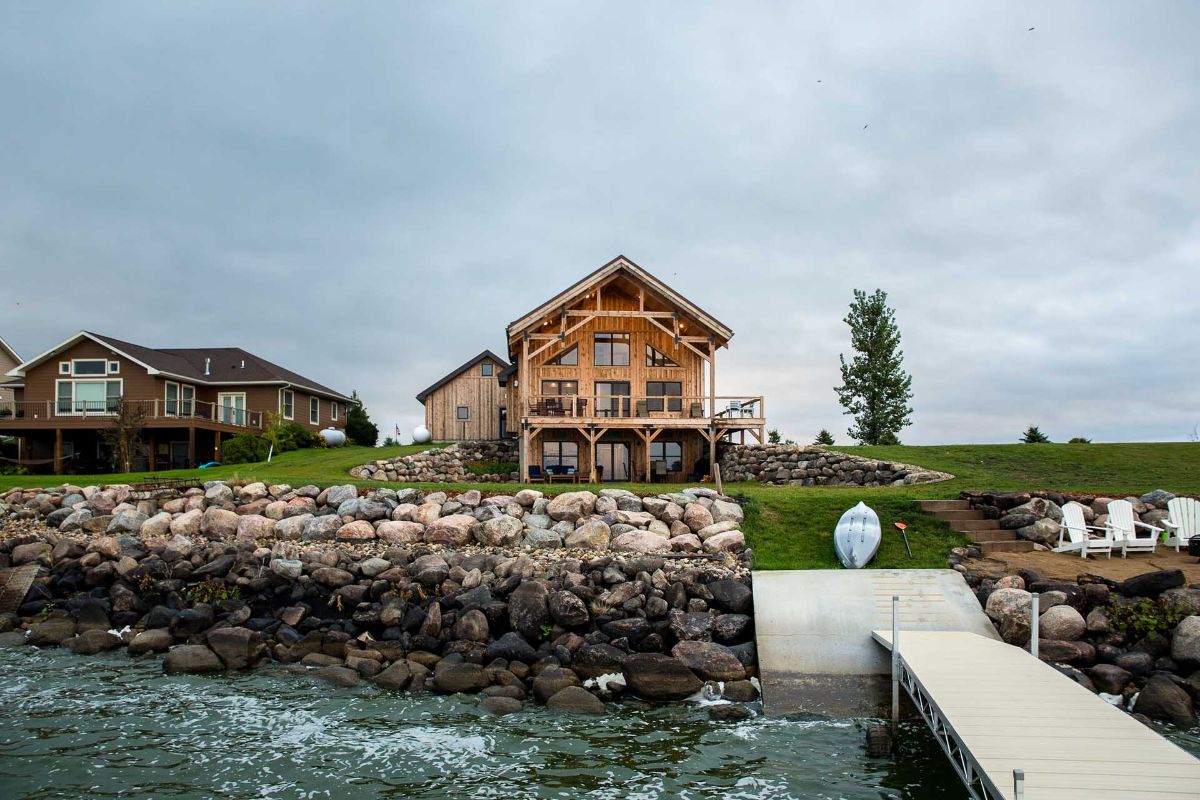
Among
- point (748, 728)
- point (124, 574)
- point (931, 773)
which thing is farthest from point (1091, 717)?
point (124, 574)

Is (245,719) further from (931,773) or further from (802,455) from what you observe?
(802,455)

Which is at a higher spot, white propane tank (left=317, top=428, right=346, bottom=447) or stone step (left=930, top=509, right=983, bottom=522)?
white propane tank (left=317, top=428, right=346, bottom=447)

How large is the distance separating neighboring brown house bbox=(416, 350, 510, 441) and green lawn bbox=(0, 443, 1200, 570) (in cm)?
935

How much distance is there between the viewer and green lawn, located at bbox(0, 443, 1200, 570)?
14734mm

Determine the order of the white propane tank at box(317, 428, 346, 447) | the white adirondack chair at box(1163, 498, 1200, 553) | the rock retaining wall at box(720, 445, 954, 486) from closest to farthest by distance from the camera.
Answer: the white adirondack chair at box(1163, 498, 1200, 553), the rock retaining wall at box(720, 445, 954, 486), the white propane tank at box(317, 428, 346, 447)

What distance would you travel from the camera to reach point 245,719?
9961 mm

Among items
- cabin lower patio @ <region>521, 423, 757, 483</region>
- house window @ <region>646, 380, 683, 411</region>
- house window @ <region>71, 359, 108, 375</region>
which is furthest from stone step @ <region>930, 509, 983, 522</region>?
house window @ <region>71, 359, 108, 375</region>

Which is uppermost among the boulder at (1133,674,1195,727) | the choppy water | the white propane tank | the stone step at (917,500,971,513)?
the white propane tank

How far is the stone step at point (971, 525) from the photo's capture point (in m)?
15.2

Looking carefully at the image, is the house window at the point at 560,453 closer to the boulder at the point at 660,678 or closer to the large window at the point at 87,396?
the large window at the point at 87,396

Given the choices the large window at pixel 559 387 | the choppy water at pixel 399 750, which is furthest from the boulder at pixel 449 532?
the large window at pixel 559 387

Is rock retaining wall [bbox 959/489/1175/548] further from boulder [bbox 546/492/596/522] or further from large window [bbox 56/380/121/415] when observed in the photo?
large window [bbox 56/380/121/415]

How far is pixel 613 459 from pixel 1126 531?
18.7m

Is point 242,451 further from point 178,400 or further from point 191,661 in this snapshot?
point 191,661
